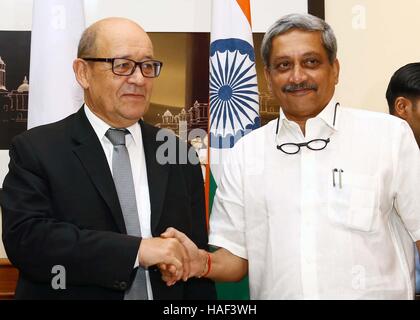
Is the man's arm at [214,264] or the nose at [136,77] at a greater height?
the nose at [136,77]

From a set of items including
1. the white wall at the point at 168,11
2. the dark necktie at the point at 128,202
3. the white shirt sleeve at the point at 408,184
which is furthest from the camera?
the white wall at the point at 168,11

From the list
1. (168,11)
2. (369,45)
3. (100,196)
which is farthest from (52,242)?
(369,45)

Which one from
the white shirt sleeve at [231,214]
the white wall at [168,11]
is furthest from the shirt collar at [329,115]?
the white wall at [168,11]

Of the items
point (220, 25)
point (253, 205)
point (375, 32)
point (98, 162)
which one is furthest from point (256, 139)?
point (375, 32)

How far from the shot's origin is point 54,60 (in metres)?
2.88

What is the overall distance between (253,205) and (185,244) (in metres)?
0.31

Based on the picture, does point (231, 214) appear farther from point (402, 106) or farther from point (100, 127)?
point (402, 106)

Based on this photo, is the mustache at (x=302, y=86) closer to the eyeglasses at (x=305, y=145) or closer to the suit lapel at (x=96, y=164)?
the eyeglasses at (x=305, y=145)

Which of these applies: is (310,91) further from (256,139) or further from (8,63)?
(8,63)

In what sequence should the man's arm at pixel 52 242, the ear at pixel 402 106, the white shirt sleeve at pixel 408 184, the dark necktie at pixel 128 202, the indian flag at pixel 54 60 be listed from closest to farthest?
the man's arm at pixel 52 242
the dark necktie at pixel 128 202
the white shirt sleeve at pixel 408 184
the indian flag at pixel 54 60
the ear at pixel 402 106

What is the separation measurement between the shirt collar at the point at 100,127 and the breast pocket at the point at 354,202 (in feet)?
2.42

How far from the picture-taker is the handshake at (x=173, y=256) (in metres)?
1.76

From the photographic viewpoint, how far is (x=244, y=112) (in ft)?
9.54

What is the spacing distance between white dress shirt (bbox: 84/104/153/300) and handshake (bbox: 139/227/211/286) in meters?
0.08
